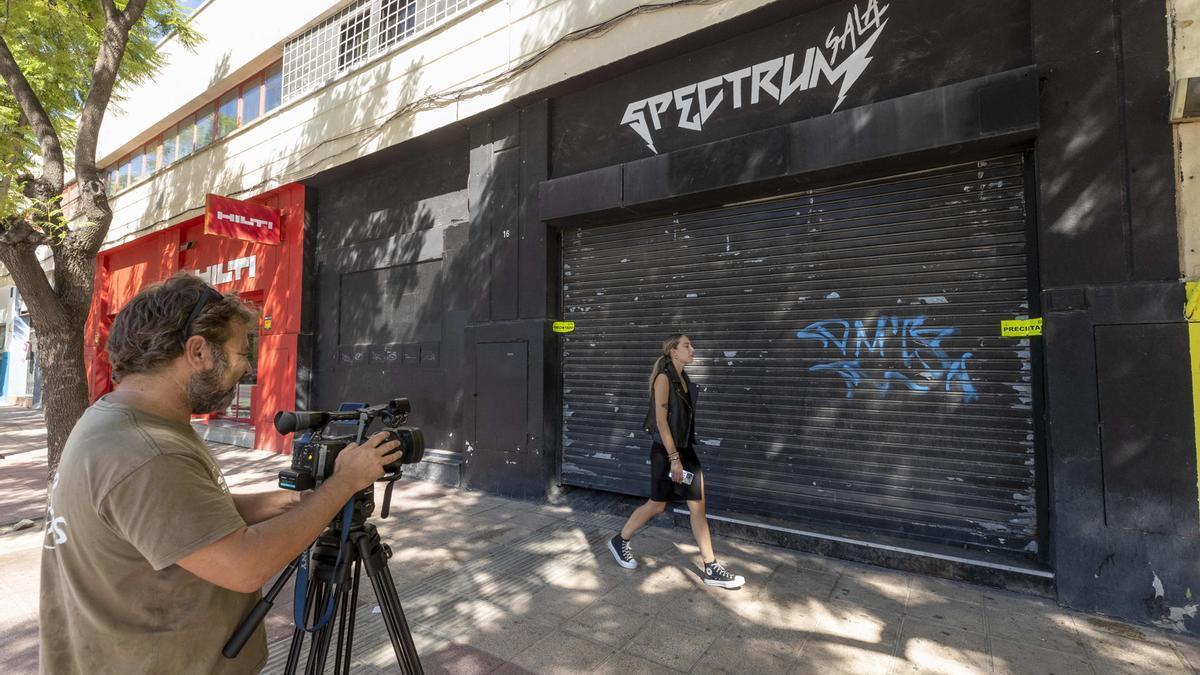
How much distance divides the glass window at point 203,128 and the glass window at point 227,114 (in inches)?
17.3

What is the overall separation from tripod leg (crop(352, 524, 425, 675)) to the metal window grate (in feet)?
25.0

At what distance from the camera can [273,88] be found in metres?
10.6

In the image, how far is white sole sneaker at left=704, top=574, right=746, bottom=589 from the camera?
398 centimetres

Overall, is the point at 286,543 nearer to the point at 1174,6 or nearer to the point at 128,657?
the point at 128,657

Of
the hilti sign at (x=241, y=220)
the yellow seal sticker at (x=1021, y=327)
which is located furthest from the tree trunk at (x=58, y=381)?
the yellow seal sticker at (x=1021, y=327)

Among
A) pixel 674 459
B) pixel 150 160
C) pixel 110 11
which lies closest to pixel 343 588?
pixel 674 459

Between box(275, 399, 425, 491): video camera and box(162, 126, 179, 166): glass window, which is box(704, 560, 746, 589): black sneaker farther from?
box(162, 126, 179, 166): glass window

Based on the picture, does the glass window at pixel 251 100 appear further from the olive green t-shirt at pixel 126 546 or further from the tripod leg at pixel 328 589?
the olive green t-shirt at pixel 126 546

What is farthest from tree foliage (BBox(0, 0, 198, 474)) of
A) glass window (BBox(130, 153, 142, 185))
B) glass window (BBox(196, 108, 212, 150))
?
glass window (BBox(130, 153, 142, 185))

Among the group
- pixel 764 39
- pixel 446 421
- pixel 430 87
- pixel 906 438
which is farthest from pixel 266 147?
pixel 906 438

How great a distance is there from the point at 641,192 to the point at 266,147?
8209 millimetres

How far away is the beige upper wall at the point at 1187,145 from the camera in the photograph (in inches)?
139

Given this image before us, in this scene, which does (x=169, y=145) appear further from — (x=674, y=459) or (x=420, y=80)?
(x=674, y=459)

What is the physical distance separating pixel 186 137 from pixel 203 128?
2.98 ft
